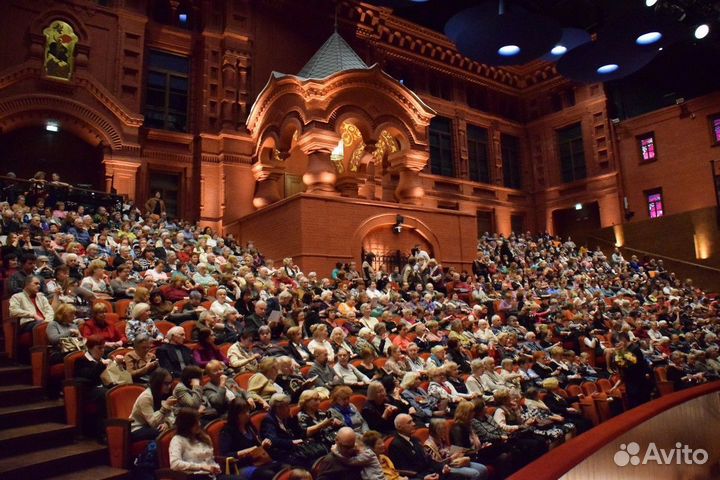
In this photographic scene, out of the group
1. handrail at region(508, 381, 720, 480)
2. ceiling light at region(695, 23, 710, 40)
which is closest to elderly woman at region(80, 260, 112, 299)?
handrail at region(508, 381, 720, 480)

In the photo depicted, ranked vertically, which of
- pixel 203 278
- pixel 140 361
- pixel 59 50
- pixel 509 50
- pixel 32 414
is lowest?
pixel 32 414

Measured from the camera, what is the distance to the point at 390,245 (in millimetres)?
13922

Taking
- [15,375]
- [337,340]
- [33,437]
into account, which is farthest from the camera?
[337,340]

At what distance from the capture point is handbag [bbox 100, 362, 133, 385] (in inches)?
190

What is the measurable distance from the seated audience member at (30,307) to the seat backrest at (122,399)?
163 centimetres

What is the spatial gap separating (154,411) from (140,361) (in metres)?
0.87

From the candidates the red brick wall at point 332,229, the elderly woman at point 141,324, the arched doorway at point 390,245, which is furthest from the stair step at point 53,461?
the arched doorway at point 390,245

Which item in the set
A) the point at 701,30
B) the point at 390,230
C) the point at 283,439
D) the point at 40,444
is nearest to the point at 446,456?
the point at 283,439

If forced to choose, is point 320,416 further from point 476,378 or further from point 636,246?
point 636,246

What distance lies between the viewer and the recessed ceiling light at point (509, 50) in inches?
255

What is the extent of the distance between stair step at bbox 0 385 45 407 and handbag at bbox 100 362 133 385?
0.74 metres

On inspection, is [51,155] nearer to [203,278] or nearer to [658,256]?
[203,278]

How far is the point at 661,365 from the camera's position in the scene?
9438 millimetres

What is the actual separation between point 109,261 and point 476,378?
6.17m
